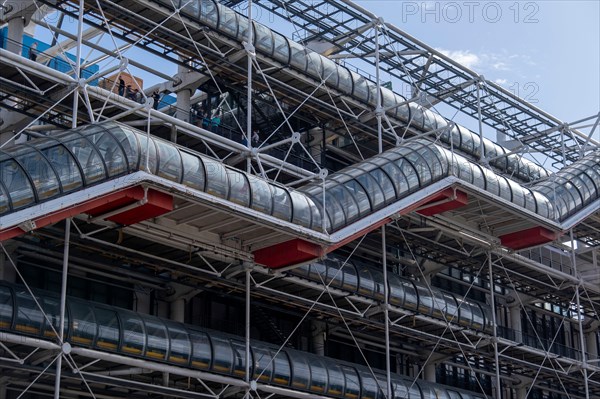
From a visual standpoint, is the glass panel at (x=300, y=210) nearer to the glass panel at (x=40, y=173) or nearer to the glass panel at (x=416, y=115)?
the glass panel at (x=40, y=173)

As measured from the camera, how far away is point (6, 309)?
2062 centimetres

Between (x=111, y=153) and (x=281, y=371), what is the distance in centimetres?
777

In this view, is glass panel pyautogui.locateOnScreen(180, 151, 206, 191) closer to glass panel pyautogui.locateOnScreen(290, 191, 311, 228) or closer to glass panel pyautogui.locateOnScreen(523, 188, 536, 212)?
glass panel pyautogui.locateOnScreen(290, 191, 311, 228)

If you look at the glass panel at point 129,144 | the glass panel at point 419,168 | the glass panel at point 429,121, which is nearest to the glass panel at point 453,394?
the glass panel at point 419,168

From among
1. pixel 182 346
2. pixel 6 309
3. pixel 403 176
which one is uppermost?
pixel 403 176

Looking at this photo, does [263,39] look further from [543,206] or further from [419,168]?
[543,206]

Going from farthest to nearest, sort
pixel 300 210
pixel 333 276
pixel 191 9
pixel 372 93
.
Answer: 1. pixel 372 93
2. pixel 333 276
3. pixel 191 9
4. pixel 300 210

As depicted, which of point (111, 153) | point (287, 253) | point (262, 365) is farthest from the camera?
point (262, 365)

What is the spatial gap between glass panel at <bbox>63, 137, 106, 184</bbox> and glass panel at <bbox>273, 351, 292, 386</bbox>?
7.55m

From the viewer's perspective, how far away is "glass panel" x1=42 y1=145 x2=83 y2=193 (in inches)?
776

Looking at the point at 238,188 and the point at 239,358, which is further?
the point at 239,358

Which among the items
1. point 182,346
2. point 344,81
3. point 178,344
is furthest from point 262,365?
point 344,81

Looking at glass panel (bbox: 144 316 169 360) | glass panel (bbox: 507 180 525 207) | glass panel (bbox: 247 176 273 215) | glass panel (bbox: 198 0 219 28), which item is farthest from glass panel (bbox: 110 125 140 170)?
glass panel (bbox: 507 180 525 207)

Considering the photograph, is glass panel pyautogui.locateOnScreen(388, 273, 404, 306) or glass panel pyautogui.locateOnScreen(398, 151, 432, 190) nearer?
glass panel pyautogui.locateOnScreen(398, 151, 432, 190)
